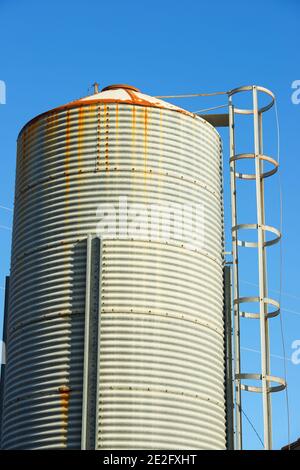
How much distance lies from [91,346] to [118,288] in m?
1.59

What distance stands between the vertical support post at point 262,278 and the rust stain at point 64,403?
5.39 meters

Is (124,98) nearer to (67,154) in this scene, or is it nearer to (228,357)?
Answer: (67,154)

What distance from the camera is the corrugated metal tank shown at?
2489cm

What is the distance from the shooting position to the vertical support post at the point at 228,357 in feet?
88.2

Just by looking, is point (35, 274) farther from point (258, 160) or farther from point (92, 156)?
point (258, 160)

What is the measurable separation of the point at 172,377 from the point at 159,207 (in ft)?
14.2

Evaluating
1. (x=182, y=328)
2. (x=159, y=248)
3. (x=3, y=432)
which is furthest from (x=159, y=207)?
(x=3, y=432)

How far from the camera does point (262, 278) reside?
93.8 feet

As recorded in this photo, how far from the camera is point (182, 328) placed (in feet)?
85.3

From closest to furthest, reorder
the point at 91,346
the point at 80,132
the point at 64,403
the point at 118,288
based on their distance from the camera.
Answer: the point at 64,403
the point at 91,346
the point at 118,288
the point at 80,132

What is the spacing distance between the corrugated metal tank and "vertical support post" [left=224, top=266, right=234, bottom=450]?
0.85 ft

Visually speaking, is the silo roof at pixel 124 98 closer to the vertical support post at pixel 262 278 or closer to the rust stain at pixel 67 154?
the rust stain at pixel 67 154

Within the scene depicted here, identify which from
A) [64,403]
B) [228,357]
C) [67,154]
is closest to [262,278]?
[228,357]
